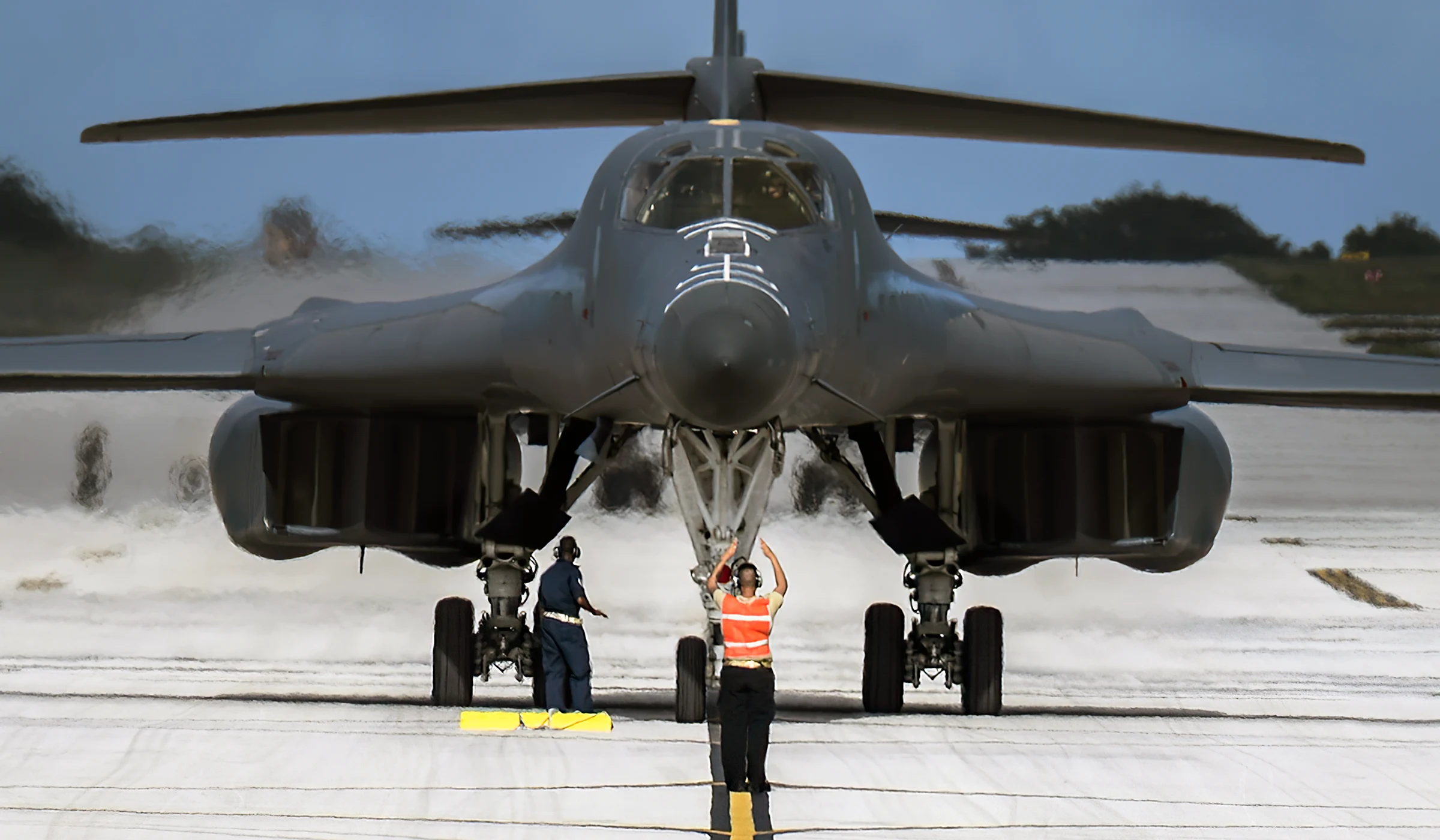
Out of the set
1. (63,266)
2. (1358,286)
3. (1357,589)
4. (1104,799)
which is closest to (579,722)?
(1104,799)

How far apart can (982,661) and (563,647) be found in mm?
2985

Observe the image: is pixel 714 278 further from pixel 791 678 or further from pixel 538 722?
pixel 791 678

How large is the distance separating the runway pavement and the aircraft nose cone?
5.59ft

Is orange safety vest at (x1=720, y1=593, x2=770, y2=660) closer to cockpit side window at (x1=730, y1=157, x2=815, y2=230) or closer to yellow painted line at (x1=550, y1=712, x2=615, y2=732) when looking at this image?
yellow painted line at (x1=550, y1=712, x2=615, y2=732)

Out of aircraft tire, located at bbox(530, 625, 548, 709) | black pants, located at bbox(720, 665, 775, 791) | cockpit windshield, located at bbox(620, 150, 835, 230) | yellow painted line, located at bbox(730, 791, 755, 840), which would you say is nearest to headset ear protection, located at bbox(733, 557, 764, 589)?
black pants, located at bbox(720, 665, 775, 791)

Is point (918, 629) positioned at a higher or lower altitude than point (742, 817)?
higher

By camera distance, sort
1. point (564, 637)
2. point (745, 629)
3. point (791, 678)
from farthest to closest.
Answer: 1. point (791, 678)
2. point (564, 637)
3. point (745, 629)

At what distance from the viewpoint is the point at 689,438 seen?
9.91 m

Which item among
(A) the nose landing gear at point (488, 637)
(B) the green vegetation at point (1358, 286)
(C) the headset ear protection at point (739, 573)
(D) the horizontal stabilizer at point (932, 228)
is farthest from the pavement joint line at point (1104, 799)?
(B) the green vegetation at point (1358, 286)

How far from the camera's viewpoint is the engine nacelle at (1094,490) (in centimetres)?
1209

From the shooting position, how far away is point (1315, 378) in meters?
12.4

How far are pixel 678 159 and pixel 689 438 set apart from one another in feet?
5.10

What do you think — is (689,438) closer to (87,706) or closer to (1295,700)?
(87,706)

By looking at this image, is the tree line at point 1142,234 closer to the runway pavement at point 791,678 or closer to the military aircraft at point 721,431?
the runway pavement at point 791,678
